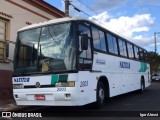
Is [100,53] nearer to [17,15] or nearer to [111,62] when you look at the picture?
[111,62]

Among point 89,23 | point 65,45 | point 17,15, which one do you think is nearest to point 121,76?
point 89,23

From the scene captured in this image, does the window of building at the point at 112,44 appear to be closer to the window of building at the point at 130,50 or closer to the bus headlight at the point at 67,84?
the window of building at the point at 130,50

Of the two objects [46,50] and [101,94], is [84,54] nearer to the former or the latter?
[46,50]

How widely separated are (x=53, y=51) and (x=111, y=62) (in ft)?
13.0

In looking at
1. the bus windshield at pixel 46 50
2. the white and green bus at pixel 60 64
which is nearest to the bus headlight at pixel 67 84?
the white and green bus at pixel 60 64

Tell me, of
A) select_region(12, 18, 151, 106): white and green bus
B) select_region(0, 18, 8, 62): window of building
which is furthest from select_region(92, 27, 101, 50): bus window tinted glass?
select_region(0, 18, 8, 62): window of building

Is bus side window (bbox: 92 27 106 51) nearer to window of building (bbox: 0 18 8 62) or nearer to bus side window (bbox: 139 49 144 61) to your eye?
window of building (bbox: 0 18 8 62)

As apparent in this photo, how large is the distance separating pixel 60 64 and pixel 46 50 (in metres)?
0.80

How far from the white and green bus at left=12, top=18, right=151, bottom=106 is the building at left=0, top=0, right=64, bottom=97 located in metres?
4.42

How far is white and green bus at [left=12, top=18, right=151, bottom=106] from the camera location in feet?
34.6

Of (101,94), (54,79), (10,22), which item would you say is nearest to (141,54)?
(10,22)

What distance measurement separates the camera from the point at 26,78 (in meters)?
11.2

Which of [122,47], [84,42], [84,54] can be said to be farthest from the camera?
[122,47]

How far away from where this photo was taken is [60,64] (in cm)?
1070
